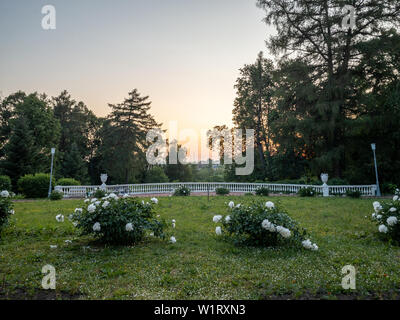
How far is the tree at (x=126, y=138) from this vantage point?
3206 cm

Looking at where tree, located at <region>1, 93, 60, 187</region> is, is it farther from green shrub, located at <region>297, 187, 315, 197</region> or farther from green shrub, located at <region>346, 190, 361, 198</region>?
green shrub, located at <region>346, 190, 361, 198</region>

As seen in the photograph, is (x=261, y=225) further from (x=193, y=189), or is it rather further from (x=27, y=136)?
(x=27, y=136)

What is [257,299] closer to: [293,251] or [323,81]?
[293,251]

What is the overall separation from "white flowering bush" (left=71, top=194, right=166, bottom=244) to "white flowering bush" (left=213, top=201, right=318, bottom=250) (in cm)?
155

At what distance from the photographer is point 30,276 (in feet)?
12.0

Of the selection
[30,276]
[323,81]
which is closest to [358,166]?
[323,81]

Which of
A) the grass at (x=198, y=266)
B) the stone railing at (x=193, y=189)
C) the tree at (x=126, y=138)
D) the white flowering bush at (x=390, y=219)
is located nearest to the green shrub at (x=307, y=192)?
the stone railing at (x=193, y=189)

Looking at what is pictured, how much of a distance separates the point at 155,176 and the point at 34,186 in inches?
840

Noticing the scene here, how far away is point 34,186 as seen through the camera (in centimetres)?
1647

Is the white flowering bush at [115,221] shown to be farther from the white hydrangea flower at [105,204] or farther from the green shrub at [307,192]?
the green shrub at [307,192]

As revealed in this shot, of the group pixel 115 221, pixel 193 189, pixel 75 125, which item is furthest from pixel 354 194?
pixel 75 125

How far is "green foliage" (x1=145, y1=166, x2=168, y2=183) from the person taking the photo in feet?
122

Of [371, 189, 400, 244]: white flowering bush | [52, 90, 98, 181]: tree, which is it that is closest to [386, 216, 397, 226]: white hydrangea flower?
[371, 189, 400, 244]: white flowering bush

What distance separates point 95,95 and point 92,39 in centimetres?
339
